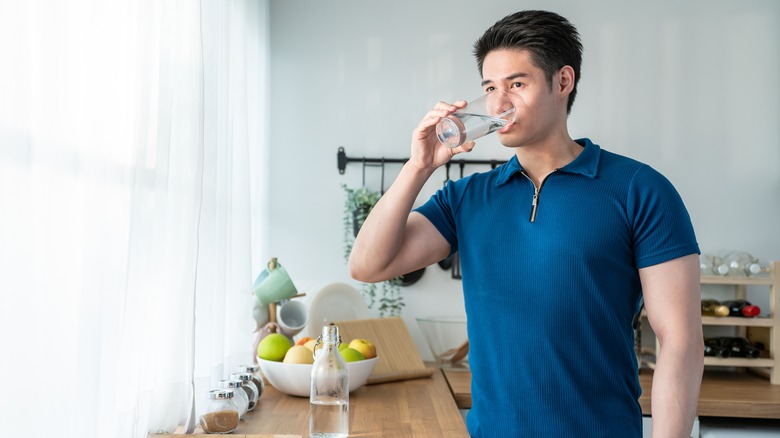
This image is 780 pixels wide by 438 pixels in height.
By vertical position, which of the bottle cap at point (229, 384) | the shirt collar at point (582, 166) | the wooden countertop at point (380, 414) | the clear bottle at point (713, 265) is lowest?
the wooden countertop at point (380, 414)

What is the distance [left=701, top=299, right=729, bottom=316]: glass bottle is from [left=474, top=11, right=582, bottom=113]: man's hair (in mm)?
1476

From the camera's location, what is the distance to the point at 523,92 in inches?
50.4

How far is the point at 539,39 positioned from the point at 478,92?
1492 millimetres

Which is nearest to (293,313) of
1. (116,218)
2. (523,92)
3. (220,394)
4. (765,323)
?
(220,394)

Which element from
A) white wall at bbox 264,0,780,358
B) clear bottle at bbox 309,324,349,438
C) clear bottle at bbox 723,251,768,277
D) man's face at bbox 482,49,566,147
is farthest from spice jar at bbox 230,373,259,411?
clear bottle at bbox 723,251,768,277

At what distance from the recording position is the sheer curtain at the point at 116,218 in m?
0.90

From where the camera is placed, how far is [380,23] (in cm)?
279

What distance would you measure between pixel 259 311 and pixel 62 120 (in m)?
1.26

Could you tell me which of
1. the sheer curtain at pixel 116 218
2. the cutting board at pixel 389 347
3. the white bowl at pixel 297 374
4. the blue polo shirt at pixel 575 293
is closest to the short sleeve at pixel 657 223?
the blue polo shirt at pixel 575 293

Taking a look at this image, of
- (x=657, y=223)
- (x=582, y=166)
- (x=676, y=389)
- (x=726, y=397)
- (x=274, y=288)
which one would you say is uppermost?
(x=582, y=166)

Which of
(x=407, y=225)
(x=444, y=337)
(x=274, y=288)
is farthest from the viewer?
(x=444, y=337)

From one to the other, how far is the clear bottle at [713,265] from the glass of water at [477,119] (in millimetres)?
1633

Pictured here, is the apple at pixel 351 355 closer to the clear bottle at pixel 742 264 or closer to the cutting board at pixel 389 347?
the cutting board at pixel 389 347

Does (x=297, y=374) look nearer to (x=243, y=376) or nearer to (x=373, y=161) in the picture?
(x=243, y=376)
